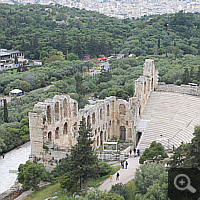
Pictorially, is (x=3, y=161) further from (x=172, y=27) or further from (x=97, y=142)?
(x=172, y=27)

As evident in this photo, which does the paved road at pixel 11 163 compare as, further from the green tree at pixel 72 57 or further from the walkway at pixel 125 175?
the green tree at pixel 72 57

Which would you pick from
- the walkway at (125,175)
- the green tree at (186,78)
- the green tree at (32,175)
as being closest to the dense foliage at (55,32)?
the green tree at (186,78)

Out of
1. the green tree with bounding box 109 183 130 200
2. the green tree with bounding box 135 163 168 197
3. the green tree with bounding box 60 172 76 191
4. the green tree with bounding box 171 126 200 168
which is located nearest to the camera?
the green tree with bounding box 135 163 168 197

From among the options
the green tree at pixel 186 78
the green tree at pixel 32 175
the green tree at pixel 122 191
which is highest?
the green tree at pixel 186 78

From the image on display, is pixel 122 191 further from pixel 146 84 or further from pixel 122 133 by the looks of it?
pixel 146 84

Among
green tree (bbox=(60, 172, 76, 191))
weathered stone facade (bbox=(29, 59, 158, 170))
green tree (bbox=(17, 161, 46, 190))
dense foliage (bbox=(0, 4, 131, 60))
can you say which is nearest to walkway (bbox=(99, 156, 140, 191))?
green tree (bbox=(60, 172, 76, 191))

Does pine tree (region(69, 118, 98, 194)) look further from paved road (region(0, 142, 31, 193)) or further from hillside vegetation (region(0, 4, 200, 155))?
hillside vegetation (region(0, 4, 200, 155))
